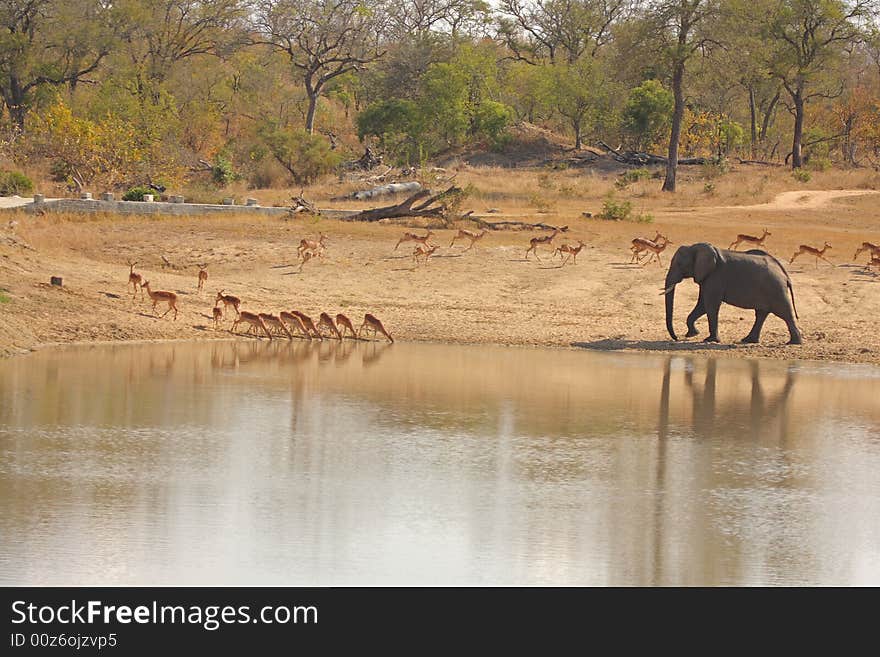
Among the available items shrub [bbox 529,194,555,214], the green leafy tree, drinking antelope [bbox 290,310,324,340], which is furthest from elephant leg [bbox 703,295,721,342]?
the green leafy tree

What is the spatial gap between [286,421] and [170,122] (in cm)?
3608

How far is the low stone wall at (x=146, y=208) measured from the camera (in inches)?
1243

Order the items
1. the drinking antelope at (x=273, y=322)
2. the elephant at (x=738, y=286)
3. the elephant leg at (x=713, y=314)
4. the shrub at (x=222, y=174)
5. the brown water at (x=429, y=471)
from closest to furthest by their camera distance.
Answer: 1. the brown water at (x=429, y=471)
2. the drinking antelope at (x=273, y=322)
3. the elephant at (x=738, y=286)
4. the elephant leg at (x=713, y=314)
5. the shrub at (x=222, y=174)

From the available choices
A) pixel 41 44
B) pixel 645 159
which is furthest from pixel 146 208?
pixel 41 44

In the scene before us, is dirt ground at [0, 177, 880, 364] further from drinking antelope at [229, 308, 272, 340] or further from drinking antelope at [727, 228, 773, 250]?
drinking antelope at [727, 228, 773, 250]

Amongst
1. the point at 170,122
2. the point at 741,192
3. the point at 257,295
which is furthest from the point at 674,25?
the point at 257,295

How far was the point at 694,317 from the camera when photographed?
2255 cm

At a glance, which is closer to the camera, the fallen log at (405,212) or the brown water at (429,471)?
the brown water at (429,471)

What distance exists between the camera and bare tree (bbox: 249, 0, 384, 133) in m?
63.4

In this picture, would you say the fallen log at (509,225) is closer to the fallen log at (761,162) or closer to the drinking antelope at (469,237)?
the drinking antelope at (469,237)

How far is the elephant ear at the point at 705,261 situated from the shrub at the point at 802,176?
31.3m

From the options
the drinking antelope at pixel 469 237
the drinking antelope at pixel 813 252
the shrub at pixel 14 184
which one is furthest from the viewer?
the shrub at pixel 14 184

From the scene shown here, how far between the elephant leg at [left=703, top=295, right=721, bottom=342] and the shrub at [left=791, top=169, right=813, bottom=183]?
103 feet

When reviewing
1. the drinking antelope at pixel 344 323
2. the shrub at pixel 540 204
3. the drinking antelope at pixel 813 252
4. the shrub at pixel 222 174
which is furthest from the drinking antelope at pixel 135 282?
the shrub at pixel 222 174
